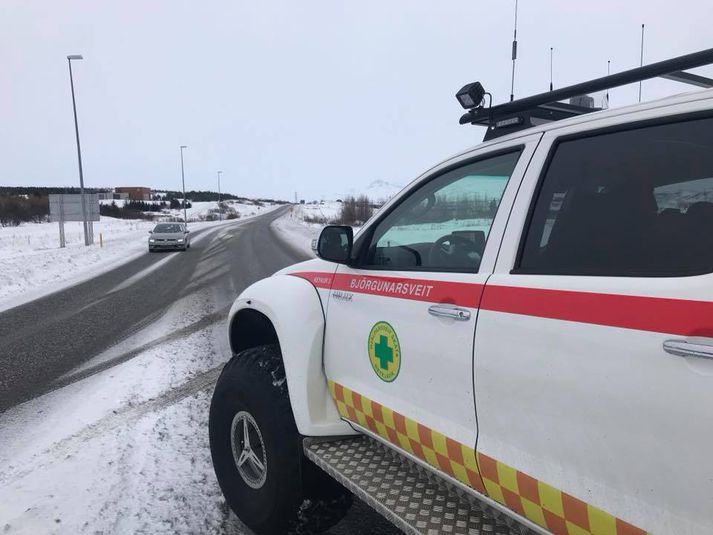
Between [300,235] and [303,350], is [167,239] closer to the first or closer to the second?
[300,235]

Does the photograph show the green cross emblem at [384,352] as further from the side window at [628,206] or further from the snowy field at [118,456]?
the snowy field at [118,456]

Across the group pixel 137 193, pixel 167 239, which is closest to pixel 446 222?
pixel 167 239

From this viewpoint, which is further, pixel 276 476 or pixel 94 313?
pixel 94 313

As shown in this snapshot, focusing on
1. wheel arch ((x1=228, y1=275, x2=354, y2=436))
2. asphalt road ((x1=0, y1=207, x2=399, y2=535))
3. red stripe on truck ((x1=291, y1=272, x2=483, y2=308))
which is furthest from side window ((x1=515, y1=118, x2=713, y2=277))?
asphalt road ((x1=0, y1=207, x2=399, y2=535))

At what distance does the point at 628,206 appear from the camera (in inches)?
66.6

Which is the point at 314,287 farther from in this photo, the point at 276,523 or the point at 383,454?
the point at 276,523

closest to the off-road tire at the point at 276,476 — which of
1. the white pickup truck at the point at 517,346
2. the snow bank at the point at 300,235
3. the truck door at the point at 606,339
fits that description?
the white pickup truck at the point at 517,346

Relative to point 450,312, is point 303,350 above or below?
below

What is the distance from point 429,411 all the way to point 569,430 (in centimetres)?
64

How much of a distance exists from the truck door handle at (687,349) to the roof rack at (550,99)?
1058mm

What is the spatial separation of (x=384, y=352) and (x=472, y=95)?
1.26m

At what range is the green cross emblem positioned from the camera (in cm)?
234

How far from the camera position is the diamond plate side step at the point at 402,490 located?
1.97m

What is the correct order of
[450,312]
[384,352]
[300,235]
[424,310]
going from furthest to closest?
[300,235] < [384,352] < [424,310] < [450,312]
